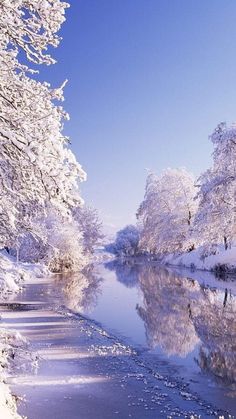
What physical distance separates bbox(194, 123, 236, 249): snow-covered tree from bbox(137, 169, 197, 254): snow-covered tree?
2194cm

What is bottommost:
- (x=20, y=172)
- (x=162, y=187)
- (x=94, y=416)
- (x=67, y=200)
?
(x=94, y=416)

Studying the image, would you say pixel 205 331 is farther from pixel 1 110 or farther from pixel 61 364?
pixel 1 110

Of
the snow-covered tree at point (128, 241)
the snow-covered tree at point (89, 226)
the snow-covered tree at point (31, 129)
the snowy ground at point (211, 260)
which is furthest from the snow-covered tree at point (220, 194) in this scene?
the snow-covered tree at point (128, 241)

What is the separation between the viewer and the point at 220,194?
32.7 meters

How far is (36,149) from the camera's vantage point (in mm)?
6707

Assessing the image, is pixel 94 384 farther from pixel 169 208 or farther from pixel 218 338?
pixel 169 208

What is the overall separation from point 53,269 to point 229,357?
4292 centimetres

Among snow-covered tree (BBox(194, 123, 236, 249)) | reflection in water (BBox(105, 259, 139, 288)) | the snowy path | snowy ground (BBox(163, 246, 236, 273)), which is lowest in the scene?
the snowy path

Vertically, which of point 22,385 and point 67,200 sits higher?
point 67,200

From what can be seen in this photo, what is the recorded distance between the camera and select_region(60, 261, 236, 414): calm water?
33.7 ft

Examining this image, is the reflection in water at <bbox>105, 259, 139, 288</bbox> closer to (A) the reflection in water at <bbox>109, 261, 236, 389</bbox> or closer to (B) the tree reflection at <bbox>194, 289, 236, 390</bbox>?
(A) the reflection in water at <bbox>109, 261, 236, 389</bbox>

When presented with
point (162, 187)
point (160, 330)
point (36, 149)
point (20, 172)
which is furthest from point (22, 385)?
point (162, 187)

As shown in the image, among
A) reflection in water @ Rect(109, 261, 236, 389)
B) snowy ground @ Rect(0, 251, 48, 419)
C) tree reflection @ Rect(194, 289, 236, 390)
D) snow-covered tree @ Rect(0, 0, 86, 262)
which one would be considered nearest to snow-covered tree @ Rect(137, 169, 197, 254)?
reflection in water @ Rect(109, 261, 236, 389)

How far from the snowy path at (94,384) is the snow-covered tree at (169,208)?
44529mm
